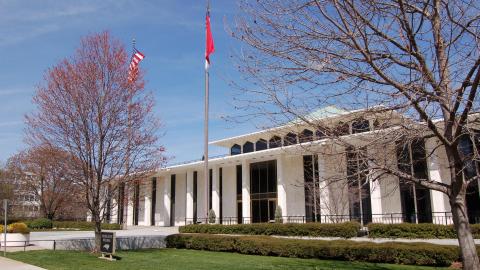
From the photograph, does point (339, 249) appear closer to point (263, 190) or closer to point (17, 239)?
point (17, 239)

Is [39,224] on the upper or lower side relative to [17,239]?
lower

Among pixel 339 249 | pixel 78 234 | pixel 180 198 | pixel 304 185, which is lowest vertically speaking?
pixel 78 234

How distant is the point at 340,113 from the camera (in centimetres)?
796

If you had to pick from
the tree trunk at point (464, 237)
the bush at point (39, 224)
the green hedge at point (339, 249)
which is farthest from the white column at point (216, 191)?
the tree trunk at point (464, 237)

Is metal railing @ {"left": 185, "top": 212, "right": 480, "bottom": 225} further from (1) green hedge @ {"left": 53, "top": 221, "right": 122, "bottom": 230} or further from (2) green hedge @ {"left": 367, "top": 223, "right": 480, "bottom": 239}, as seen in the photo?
(1) green hedge @ {"left": 53, "top": 221, "right": 122, "bottom": 230}

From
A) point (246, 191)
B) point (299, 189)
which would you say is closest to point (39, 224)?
point (246, 191)

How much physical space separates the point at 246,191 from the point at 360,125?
29.7 m

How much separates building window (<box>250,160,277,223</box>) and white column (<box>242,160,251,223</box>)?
0.51m

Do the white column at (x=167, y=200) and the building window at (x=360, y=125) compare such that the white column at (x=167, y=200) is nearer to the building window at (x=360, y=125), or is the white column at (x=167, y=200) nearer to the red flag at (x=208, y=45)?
the red flag at (x=208, y=45)

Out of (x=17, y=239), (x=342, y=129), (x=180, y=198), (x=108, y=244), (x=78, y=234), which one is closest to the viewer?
(x=342, y=129)

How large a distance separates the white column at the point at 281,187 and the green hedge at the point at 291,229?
20.9 ft

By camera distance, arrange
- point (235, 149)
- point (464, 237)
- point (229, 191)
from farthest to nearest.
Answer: point (235, 149)
point (229, 191)
point (464, 237)

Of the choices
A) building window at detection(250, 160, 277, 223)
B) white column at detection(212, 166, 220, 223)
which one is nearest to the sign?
building window at detection(250, 160, 277, 223)

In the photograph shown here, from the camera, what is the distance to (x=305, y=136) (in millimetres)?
8188
